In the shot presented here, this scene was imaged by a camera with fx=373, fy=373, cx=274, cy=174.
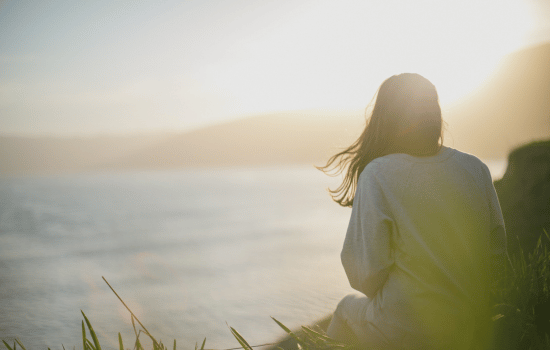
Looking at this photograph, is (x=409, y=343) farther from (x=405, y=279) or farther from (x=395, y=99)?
(x=395, y=99)

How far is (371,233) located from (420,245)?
0.21m

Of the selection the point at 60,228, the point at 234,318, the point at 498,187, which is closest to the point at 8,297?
the point at 234,318

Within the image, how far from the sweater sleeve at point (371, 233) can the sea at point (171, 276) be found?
25.3 inches

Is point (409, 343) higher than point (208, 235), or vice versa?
point (409, 343)

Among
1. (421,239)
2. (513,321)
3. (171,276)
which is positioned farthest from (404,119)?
(171,276)

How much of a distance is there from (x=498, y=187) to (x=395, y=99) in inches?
136

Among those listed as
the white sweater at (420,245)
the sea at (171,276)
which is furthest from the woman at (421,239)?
the sea at (171,276)

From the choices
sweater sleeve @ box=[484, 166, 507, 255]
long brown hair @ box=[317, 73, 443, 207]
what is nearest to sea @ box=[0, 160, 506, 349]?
long brown hair @ box=[317, 73, 443, 207]

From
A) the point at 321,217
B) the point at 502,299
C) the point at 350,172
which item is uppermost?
the point at 350,172

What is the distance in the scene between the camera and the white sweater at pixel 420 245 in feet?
5.05

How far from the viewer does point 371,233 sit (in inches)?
60.9

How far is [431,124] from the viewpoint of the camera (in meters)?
1.68

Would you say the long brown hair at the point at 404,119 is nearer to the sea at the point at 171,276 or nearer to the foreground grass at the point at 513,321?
the sea at the point at 171,276

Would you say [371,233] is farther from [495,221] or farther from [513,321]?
[513,321]
